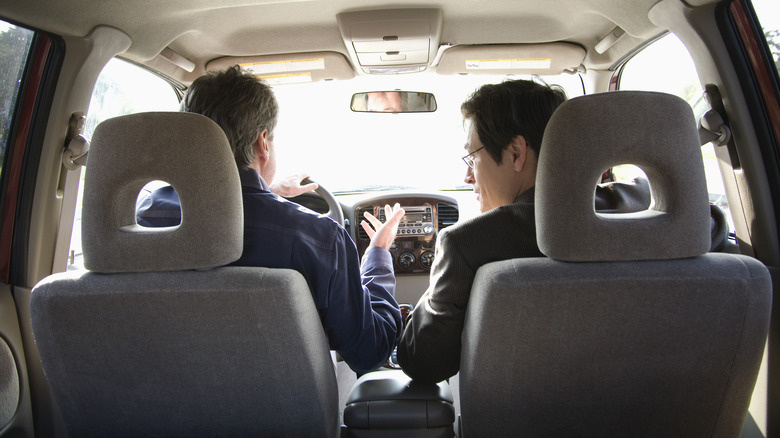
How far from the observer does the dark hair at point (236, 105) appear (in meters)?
1.71

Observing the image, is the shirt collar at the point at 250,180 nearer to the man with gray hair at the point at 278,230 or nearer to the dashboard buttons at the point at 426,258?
the man with gray hair at the point at 278,230

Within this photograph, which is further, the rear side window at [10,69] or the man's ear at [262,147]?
the rear side window at [10,69]

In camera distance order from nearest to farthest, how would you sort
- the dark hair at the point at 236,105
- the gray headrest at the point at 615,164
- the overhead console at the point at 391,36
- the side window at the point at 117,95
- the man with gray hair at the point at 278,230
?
the gray headrest at the point at 615,164
the man with gray hair at the point at 278,230
the dark hair at the point at 236,105
the side window at the point at 117,95
the overhead console at the point at 391,36

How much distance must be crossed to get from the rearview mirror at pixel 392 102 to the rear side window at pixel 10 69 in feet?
6.15

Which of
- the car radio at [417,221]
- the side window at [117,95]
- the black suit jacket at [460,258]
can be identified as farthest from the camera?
the car radio at [417,221]

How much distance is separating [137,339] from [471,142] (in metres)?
1.29

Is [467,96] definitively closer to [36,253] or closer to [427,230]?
[427,230]

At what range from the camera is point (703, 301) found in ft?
3.94

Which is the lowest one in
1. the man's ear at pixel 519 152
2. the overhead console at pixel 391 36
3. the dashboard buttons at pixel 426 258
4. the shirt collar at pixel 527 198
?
the dashboard buttons at pixel 426 258

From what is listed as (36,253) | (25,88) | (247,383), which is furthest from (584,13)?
(36,253)

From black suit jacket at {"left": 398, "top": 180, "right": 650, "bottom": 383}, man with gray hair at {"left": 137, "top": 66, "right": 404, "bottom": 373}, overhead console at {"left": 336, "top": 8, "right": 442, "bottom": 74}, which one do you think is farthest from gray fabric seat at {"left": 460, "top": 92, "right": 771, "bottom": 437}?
overhead console at {"left": 336, "top": 8, "right": 442, "bottom": 74}

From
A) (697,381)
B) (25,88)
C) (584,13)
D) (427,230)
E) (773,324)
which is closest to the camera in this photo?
(697,381)

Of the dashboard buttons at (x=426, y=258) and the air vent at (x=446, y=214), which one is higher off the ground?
the air vent at (x=446, y=214)

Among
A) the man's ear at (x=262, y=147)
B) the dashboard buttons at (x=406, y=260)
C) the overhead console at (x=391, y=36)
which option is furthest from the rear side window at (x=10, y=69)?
the dashboard buttons at (x=406, y=260)
